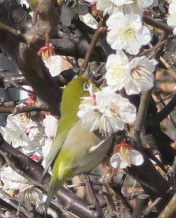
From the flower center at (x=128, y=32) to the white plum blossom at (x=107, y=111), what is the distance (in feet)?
0.55

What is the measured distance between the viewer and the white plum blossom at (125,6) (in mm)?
2105

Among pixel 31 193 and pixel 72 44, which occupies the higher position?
pixel 72 44

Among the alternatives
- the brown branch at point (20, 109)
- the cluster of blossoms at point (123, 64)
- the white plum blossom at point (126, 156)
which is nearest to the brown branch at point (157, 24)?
the cluster of blossoms at point (123, 64)

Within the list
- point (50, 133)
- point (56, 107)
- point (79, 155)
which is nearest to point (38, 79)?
point (56, 107)

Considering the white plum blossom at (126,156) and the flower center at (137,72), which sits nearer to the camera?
the flower center at (137,72)

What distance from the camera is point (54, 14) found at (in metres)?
2.12

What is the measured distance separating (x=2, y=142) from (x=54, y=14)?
3.33 ft

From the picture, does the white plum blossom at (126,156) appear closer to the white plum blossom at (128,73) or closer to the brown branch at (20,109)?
the white plum blossom at (128,73)

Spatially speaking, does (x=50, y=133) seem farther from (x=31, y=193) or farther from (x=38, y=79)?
(x=38, y=79)

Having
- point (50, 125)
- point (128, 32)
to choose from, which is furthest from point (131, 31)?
point (50, 125)

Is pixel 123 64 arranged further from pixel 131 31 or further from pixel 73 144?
pixel 73 144

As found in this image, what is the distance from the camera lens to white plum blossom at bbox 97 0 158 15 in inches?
82.9

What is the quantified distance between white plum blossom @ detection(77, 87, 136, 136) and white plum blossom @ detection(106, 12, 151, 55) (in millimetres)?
139

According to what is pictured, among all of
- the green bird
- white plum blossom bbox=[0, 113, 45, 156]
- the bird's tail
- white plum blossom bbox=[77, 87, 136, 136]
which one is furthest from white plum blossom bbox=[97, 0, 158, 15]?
white plum blossom bbox=[0, 113, 45, 156]
